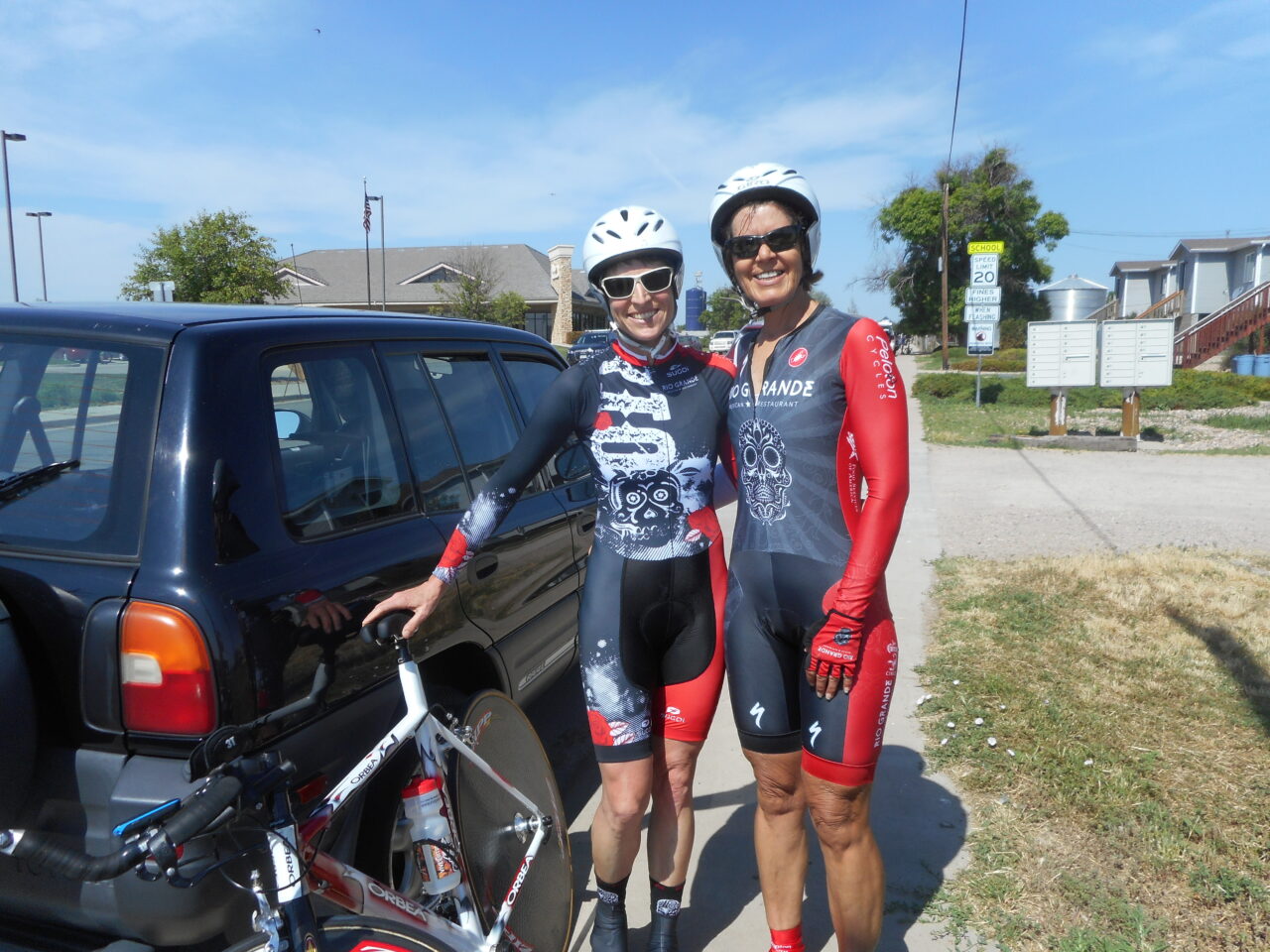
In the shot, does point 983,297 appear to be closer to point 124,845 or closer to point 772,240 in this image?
point 772,240

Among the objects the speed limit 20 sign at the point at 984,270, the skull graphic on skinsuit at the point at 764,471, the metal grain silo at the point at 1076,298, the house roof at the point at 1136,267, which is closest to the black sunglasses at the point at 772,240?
the skull graphic on skinsuit at the point at 764,471

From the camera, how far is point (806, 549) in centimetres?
224

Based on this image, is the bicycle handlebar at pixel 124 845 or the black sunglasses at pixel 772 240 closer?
the bicycle handlebar at pixel 124 845

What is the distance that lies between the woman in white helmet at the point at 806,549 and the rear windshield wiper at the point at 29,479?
167 centimetres

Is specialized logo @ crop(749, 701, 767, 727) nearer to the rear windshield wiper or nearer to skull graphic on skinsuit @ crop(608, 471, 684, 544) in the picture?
skull graphic on skinsuit @ crop(608, 471, 684, 544)

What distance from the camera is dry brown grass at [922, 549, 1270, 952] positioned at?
284 cm

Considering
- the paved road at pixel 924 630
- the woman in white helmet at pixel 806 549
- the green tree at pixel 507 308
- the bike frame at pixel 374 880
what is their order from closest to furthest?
the bike frame at pixel 374 880
the woman in white helmet at pixel 806 549
the paved road at pixel 924 630
the green tree at pixel 507 308

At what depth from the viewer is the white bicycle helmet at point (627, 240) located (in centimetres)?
248

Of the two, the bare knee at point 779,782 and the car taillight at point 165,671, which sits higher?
the car taillight at point 165,671

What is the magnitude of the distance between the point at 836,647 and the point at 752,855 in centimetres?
155

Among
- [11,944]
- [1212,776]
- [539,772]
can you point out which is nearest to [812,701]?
[539,772]

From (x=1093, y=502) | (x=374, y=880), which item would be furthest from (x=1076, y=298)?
(x=374, y=880)

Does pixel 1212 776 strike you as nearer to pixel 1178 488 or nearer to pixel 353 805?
pixel 353 805

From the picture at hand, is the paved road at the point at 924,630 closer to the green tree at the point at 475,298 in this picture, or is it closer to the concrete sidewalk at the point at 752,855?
the concrete sidewalk at the point at 752,855
